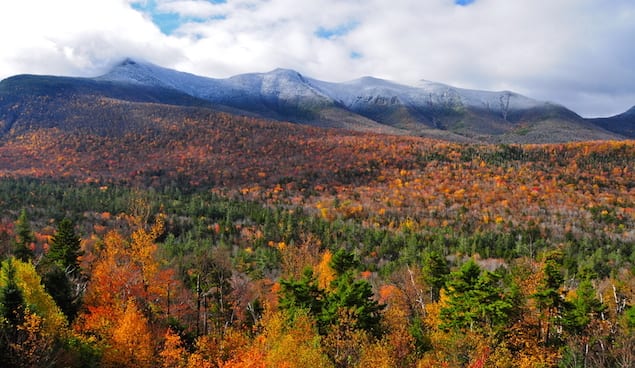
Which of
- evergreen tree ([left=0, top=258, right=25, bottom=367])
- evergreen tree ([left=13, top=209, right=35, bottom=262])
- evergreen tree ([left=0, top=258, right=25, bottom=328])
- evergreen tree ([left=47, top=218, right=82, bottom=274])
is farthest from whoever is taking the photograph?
evergreen tree ([left=13, top=209, right=35, bottom=262])

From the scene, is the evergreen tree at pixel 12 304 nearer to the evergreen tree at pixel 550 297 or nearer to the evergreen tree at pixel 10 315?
the evergreen tree at pixel 10 315

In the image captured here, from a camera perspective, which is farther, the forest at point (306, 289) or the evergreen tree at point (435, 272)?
the evergreen tree at point (435, 272)

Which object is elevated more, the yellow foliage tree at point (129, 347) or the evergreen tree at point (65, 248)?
the evergreen tree at point (65, 248)

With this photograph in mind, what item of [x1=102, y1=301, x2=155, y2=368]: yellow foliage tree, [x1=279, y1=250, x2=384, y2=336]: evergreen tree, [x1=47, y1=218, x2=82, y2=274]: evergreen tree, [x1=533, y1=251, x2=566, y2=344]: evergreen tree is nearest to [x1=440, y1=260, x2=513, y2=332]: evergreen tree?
[x1=533, y1=251, x2=566, y2=344]: evergreen tree

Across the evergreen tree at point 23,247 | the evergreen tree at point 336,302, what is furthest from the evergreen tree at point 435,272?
the evergreen tree at point 23,247

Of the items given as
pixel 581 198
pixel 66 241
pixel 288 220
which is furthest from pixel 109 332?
pixel 581 198

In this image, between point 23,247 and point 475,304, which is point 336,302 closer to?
point 475,304

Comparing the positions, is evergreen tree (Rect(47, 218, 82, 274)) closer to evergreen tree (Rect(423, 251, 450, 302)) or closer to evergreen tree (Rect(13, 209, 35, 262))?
evergreen tree (Rect(13, 209, 35, 262))

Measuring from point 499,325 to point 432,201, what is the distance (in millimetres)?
136064

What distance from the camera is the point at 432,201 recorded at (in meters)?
173

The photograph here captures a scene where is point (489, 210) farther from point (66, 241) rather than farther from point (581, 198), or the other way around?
point (66, 241)

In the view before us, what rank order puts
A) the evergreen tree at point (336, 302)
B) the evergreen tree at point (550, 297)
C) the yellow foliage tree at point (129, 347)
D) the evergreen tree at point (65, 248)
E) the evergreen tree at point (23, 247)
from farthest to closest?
the evergreen tree at point (23, 247) → the evergreen tree at point (65, 248) → the evergreen tree at point (550, 297) → the evergreen tree at point (336, 302) → the yellow foliage tree at point (129, 347)

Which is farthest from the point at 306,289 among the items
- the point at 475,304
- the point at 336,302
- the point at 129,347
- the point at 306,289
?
the point at 129,347

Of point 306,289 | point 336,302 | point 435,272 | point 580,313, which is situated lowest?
point 435,272
